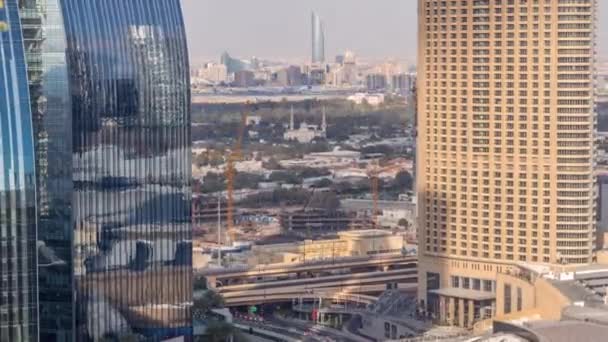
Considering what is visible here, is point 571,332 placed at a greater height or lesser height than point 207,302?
greater

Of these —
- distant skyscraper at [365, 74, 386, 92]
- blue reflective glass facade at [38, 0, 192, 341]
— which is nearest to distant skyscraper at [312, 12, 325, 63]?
distant skyscraper at [365, 74, 386, 92]

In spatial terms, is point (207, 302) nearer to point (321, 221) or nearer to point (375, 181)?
point (321, 221)

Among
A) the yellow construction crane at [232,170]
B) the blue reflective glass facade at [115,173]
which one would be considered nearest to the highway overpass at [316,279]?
the yellow construction crane at [232,170]

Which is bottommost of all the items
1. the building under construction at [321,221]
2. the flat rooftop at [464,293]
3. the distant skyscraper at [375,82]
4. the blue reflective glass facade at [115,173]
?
the building under construction at [321,221]

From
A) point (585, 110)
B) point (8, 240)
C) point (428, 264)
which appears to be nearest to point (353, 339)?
point (428, 264)

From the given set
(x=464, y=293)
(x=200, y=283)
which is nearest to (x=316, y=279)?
(x=200, y=283)

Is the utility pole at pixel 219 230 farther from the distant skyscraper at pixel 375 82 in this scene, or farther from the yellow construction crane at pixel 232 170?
the distant skyscraper at pixel 375 82
